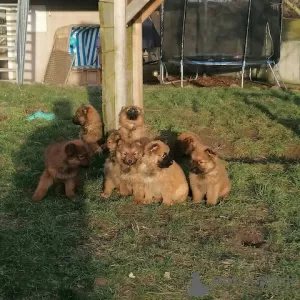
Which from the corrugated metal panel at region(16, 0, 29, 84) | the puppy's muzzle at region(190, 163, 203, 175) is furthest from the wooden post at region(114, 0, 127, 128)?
the corrugated metal panel at region(16, 0, 29, 84)

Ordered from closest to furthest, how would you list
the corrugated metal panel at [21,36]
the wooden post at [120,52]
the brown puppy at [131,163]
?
1. the brown puppy at [131,163]
2. the wooden post at [120,52]
3. the corrugated metal panel at [21,36]

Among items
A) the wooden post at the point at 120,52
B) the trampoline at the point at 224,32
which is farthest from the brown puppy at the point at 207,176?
the trampoline at the point at 224,32

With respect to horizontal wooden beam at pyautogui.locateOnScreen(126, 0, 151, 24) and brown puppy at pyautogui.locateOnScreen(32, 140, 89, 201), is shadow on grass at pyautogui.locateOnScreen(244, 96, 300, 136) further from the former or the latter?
brown puppy at pyautogui.locateOnScreen(32, 140, 89, 201)

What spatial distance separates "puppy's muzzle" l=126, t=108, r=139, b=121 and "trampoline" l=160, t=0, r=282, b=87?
9.95 metres

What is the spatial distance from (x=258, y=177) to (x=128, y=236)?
269 centimetres

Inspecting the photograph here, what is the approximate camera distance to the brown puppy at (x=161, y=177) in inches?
264

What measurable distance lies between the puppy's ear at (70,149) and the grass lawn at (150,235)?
0.63m

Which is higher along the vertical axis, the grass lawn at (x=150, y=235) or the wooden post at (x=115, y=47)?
the wooden post at (x=115, y=47)

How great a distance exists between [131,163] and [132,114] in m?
1.40

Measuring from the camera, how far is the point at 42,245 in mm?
5469

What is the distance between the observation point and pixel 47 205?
21.8ft

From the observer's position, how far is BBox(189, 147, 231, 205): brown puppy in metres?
6.71

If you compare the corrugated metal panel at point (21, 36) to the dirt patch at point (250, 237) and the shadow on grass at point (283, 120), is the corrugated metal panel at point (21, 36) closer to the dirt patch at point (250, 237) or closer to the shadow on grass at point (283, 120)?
the shadow on grass at point (283, 120)

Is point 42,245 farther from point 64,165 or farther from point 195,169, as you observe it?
point 195,169
